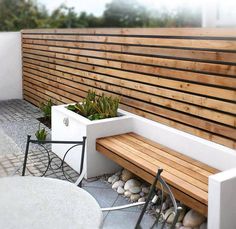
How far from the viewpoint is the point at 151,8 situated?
8.98ft

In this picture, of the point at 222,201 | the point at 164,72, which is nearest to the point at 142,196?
the point at 222,201

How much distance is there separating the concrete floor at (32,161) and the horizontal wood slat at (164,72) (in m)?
0.90

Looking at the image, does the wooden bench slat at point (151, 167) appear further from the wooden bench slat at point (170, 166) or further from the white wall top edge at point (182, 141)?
the white wall top edge at point (182, 141)

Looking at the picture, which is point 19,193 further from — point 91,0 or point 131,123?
point 131,123

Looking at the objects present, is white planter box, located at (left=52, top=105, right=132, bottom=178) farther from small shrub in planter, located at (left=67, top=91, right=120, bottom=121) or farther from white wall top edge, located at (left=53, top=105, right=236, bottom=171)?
small shrub in planter, located at (left=67, top=91, right=120, bottom=121)

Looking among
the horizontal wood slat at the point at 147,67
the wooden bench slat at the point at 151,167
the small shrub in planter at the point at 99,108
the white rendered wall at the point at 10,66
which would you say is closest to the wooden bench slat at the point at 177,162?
the wooden bench slat at the point at 151,167

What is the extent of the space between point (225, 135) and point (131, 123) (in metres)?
1.26

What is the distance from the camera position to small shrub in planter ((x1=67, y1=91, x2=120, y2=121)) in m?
4.07

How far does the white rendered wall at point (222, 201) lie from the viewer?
2393 millimetres

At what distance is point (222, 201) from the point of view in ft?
7.88

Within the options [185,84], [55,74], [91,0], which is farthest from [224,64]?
[55,74]

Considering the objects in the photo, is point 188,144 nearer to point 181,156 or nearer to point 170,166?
point 181,156

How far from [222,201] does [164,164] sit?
2.49 ft

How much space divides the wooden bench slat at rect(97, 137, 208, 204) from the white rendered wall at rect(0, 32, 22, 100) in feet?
16.3
